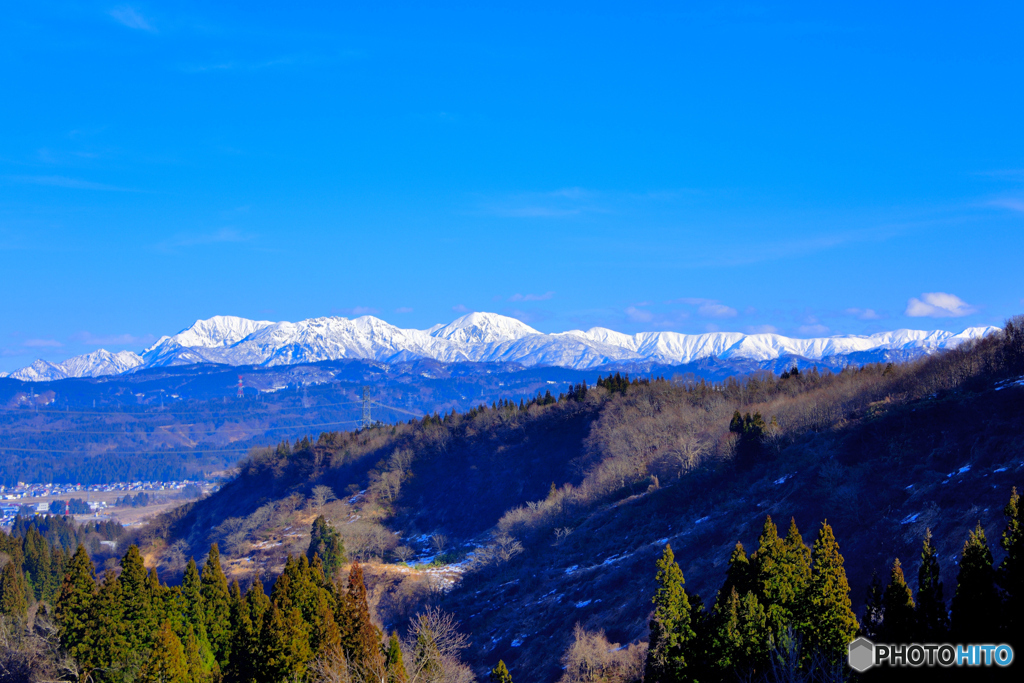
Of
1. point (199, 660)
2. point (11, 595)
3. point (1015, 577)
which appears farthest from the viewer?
point (11, 595)

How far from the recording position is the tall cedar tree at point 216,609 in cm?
5450

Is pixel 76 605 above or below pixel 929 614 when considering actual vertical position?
below

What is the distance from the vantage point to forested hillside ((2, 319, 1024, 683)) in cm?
3391

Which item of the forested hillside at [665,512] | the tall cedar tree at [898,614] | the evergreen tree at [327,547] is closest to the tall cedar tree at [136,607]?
the forested hillside at [665,512]

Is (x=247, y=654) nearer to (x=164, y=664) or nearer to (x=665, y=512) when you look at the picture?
(x=164, y=664)

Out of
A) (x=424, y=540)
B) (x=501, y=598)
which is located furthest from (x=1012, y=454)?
(x=424, y=540)

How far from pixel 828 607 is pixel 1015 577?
25.7 feet

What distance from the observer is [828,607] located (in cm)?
3064

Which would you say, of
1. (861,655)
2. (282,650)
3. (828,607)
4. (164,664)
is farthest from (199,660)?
(861,655)

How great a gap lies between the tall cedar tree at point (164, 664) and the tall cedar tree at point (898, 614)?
107 ft

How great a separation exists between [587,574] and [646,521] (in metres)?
12.1

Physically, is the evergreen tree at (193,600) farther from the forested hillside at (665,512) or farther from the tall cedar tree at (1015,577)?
the tall cedar tree at (1015,577)

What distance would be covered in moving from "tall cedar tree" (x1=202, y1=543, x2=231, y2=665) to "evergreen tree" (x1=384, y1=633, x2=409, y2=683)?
22.6 m

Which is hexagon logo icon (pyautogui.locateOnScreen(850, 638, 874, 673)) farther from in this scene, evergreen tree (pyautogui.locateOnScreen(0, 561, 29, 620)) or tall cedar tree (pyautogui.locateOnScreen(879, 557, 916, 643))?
evergreen tree (pyautogui.locateOnScreen(0, 561, 29, 620))
